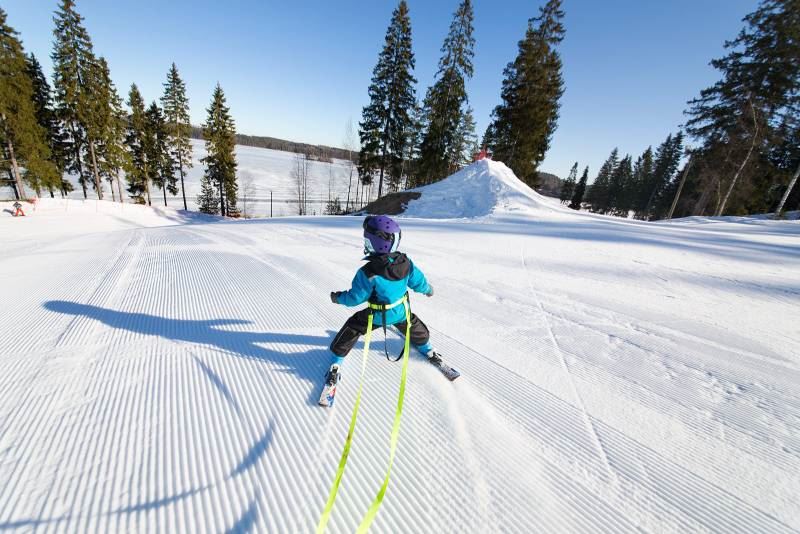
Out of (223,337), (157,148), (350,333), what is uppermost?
(157,148)

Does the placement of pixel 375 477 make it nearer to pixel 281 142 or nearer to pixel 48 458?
pixel 48 458

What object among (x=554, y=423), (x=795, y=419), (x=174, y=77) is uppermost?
(x=174, y=77)

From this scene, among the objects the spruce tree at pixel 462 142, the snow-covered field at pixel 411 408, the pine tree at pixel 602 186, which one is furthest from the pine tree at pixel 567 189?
the snow-covered field at pixel 411 408

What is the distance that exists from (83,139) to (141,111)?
5.99 meters

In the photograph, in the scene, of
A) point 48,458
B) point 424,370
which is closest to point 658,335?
point 424,370

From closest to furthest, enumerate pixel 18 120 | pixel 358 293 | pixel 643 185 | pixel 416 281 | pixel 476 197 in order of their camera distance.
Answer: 1. pixel 358 293
2. pixel 416 281
3. pixel 476 197
4. pixel 18 120
5. pixel 643 185

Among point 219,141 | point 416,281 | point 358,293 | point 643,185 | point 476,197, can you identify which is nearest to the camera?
point 358,293

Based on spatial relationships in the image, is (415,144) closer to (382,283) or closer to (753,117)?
(753,117)

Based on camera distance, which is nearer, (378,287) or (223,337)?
(378,287)

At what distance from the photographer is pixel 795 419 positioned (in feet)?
7.34

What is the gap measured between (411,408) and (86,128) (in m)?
34.7

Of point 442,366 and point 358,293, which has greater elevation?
point 358,293

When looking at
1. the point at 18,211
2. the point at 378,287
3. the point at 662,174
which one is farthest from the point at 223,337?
the point at 662,174

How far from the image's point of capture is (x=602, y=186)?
5703 cm
